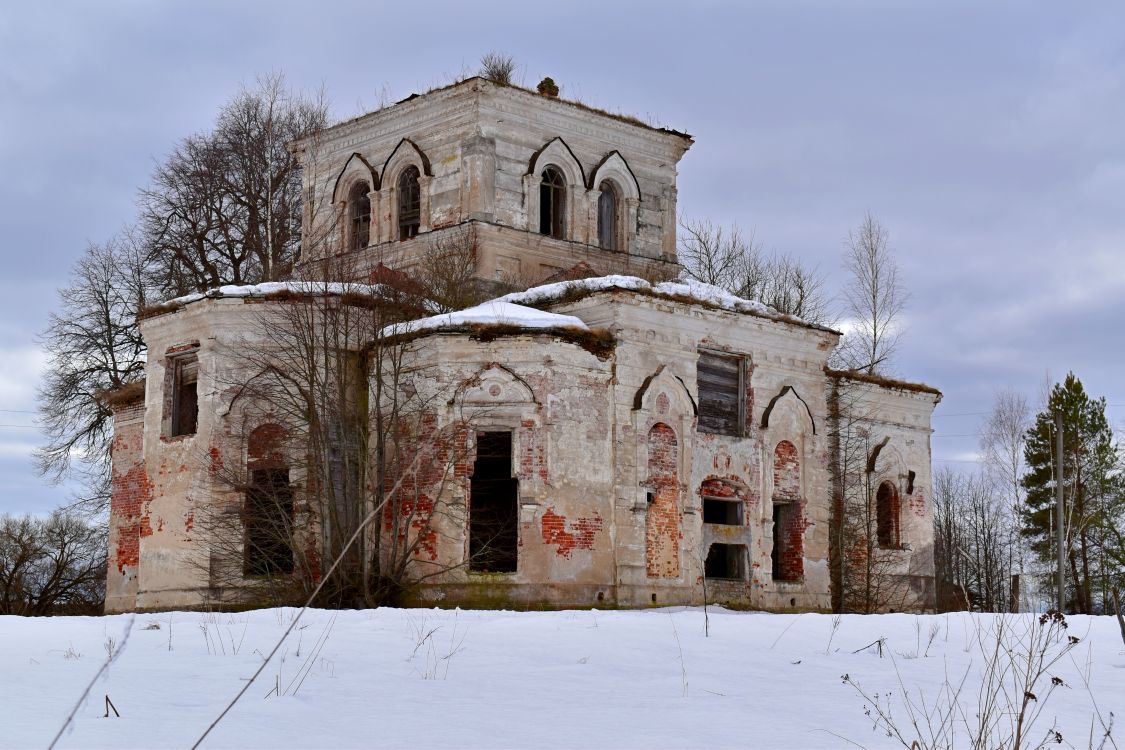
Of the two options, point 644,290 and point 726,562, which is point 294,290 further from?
point 726,562

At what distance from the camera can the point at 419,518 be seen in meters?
18.7

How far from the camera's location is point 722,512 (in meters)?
21.3

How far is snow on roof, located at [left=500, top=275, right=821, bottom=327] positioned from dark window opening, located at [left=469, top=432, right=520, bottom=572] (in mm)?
2605

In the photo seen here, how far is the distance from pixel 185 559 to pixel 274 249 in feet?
41.7

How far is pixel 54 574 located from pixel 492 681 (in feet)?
83.5

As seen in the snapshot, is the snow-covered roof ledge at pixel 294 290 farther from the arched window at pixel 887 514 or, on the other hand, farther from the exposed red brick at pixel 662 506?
the arched window at pixel 887 514

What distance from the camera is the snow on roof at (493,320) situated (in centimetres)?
1895

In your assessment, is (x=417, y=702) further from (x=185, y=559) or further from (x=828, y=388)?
A: (x=828, y=388)

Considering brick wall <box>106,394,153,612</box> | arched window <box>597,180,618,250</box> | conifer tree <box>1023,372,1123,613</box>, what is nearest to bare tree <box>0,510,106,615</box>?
brick wall <box>106,394,153,612</box>

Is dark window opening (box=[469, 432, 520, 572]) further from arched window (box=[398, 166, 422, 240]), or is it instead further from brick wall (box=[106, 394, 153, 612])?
arched window (box=[398, 166, 422, 240])

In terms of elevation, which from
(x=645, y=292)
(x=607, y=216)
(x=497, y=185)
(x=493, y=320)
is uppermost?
(x=497, y=185)

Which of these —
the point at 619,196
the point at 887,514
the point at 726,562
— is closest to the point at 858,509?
the point at 887,514

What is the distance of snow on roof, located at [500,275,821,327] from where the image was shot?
781 inches

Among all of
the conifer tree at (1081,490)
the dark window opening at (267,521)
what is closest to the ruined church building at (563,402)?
the dark window opening at (267,521)
